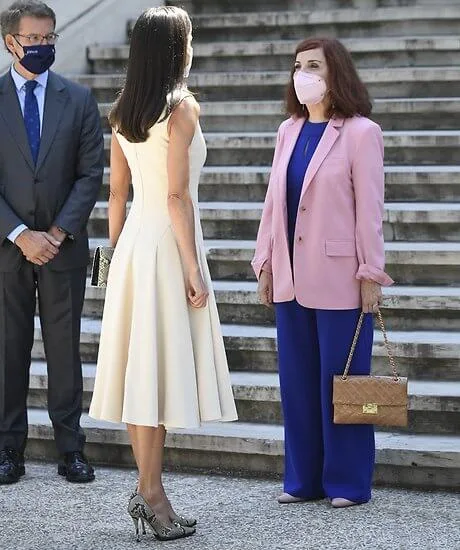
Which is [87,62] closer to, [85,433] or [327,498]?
[85,433]

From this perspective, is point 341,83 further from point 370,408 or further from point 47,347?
point 47,347

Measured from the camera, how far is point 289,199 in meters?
5.23

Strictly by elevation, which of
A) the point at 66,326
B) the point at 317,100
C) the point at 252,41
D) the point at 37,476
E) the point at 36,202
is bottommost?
the point at 37,476

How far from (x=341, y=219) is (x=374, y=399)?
2.35 feet

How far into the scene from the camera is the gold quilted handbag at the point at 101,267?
16.2 ft

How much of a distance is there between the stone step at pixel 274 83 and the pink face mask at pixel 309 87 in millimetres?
2955

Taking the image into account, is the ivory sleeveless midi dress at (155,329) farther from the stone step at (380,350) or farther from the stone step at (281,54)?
the stone step at (281,54)

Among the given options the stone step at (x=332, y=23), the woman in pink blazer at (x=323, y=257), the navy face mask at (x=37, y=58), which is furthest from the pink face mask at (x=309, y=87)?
the stone step at (x=332, y=23)

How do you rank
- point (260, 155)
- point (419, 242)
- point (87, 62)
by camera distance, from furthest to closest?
point (87, 62) < point (260, 155) < point (419, 242)

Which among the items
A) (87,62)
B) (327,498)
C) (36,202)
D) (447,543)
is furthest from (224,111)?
(447,543)

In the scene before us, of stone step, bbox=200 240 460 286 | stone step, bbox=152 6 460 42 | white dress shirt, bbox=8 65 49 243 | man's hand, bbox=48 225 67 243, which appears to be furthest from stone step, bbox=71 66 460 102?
man's hand, bbox=48 225 67 243

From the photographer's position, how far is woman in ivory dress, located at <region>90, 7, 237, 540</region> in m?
4.63

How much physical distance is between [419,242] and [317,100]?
77.9 inches

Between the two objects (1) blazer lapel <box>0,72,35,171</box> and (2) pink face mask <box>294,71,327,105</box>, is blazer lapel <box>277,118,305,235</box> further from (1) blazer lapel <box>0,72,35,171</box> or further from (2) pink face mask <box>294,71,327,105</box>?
(1) blazer lapel <box>0,72,35,171</box>
